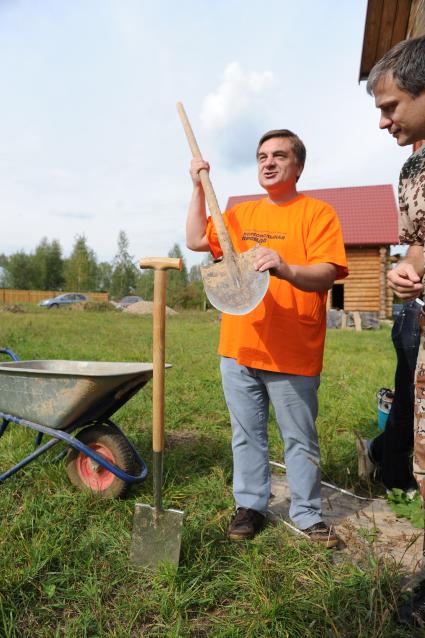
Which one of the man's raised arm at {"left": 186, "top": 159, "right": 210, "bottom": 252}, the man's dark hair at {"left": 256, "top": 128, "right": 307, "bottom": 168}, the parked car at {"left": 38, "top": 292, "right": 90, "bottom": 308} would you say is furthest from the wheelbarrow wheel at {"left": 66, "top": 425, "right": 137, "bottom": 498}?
the parked car at {"left": 38, "top": 292, "right": 90, "bottom": 308}

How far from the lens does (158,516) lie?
1974 mm

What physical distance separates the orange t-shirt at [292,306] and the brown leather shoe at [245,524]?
725 millimetres

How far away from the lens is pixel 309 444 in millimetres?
2205

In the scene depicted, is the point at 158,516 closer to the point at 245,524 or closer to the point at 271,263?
the point at 245,524

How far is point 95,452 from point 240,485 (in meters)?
0.83

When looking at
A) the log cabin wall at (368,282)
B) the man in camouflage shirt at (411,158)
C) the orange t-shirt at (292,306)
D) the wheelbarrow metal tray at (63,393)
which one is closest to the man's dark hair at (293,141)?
the orange t-shirt at (292,306)

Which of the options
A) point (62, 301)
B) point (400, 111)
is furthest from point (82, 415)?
point (62, 301)

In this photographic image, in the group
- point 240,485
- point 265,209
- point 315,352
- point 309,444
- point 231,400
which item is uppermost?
point 265,209

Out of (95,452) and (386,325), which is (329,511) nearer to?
(95,452)

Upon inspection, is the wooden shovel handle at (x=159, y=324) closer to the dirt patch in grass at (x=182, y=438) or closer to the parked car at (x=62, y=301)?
the dirt patch in grass at (x=182, y=438)

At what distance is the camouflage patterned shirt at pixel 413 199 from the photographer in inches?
57.9

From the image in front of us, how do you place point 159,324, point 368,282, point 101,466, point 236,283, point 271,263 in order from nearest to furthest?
1. point 271,263
2. point 159,324
3. point 236,283
4. point 101,466
5. point 368,282

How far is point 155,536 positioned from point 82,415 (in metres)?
0.84

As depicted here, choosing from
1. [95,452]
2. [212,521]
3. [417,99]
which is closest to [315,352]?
[212,521]
